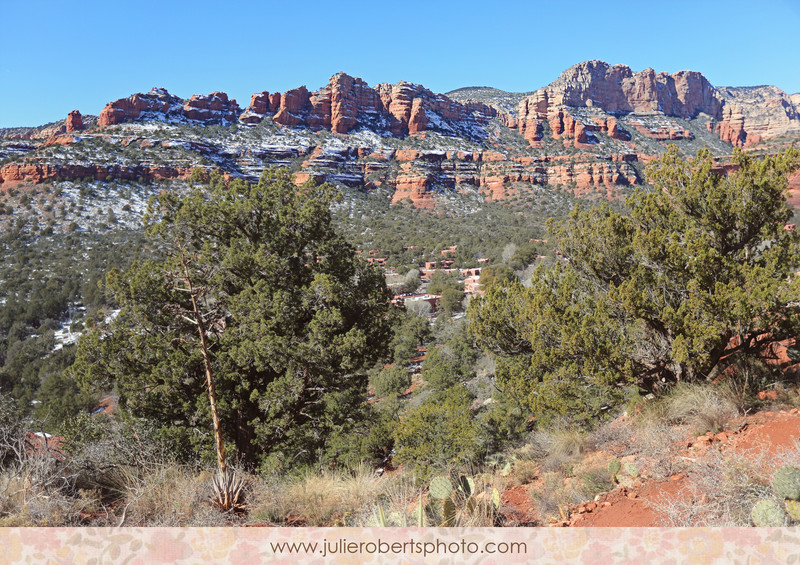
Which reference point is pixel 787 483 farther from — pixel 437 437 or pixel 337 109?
pixel 337 109

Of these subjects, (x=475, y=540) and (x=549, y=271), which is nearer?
(x=475, y=540)

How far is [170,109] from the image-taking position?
284ft

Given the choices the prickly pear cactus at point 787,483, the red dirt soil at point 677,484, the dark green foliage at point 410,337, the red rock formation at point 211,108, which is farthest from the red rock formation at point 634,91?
the prickly pear cactus at point 787,483

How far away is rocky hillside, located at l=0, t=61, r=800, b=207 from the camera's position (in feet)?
220

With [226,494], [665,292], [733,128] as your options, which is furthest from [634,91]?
[226,494]

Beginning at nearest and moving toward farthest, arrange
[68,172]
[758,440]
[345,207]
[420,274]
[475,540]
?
[475,540], [758,440], [420,274], [68,172], [345,207]

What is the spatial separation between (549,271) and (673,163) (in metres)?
2.68

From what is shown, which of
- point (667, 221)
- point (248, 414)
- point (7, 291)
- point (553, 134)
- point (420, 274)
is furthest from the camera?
point (553, 134)

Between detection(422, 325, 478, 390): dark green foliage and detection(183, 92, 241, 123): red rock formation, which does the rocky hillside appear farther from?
detection(422, 325, 478, 390): dark green foliage

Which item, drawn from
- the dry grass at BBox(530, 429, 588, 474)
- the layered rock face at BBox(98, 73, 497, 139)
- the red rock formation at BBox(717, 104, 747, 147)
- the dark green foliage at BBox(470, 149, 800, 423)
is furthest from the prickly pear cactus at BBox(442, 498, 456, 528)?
the red rock formation at BBox(717, 104, 747, 147)

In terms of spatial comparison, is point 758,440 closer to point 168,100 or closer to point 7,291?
point 7,291

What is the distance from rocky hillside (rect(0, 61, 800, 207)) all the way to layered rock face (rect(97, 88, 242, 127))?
267mm

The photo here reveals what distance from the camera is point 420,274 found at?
153ft

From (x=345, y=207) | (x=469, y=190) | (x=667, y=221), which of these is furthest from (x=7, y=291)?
(x=469, y=190)
